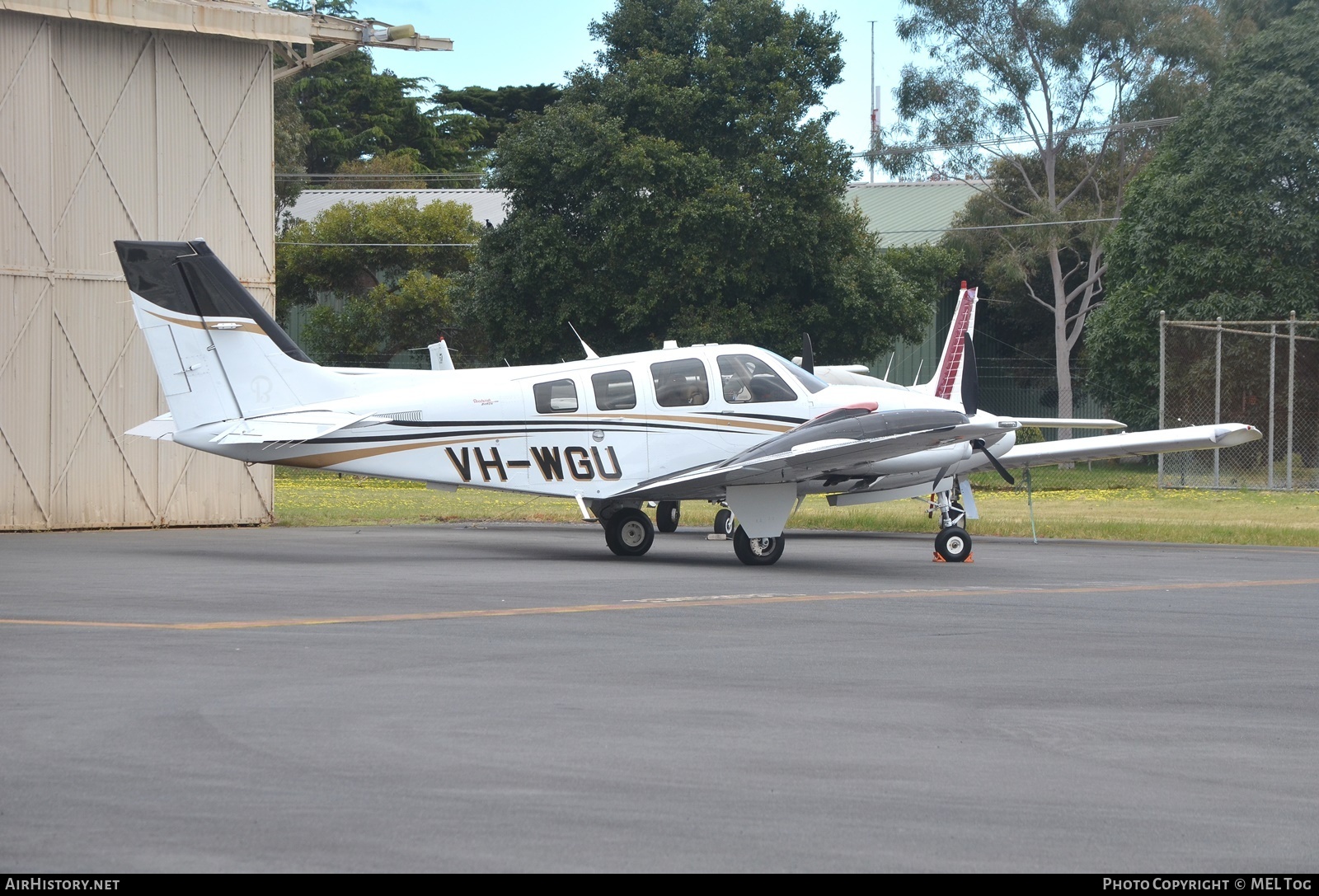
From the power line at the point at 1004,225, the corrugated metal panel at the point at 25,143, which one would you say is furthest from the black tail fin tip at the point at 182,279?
the power line at the point at 1004,225

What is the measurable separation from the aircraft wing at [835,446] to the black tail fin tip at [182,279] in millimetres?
5138

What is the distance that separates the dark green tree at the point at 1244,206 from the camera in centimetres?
3800

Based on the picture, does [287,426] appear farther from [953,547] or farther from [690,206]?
[690,206]

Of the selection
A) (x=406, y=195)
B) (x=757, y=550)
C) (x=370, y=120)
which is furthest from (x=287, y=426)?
(x=370, y=120)

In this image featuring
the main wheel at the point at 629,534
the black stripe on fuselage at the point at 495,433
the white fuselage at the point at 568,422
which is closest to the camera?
the black stripe on fuselage at the point at 495,433

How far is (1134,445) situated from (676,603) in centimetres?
931

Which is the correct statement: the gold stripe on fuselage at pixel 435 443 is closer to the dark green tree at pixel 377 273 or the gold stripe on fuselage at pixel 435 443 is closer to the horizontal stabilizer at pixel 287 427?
the horizontal stabilizer at pixel 287 427

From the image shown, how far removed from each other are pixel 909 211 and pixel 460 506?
34.5m

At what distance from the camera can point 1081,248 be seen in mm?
52375

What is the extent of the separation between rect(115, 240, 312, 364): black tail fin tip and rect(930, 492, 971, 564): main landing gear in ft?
26.1

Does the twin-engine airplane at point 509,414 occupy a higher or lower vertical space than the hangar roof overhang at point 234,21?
lower

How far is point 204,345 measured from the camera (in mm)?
16750
